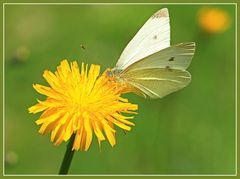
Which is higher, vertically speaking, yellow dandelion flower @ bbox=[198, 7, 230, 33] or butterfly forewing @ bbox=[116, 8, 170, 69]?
yellow dandelion flower @ bbox=[198, 7, 230, 33]

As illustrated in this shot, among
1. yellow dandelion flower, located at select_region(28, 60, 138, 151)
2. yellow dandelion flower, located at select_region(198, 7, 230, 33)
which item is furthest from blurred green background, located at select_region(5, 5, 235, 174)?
yellow dandelion flower, located at select_region(28, 60, 138, 151)

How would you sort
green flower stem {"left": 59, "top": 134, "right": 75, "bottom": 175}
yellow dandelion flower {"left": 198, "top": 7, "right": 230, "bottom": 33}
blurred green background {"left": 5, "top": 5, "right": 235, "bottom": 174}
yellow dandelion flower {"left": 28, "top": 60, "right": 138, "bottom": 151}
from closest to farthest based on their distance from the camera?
green flower stem {"left": 59, "top": 134, "right": 75, "bottom": 175}
yellow dandelion flower {"left": 28, "top": 60, "right": 138, "bottom": 151}
blurred green background {"left": 5, "top": 5, "right": 235, "bottom": 174}
yellow dandelion flower {"left": 198, "top": 7, "right": 230, "bottom": 33}

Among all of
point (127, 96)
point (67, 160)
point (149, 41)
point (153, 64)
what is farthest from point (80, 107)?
point (127, 96)

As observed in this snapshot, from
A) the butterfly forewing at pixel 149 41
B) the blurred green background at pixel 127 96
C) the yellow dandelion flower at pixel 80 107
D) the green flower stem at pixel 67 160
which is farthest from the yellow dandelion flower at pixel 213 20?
the green flower stem at pixel 67 160

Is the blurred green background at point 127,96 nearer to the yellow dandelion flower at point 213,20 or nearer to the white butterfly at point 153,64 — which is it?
the yellow dandelion flower at point 213,20

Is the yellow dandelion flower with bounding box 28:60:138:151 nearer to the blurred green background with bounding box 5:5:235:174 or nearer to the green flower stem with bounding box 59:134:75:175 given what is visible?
the green flower stem with bounding box 59:134:75:175

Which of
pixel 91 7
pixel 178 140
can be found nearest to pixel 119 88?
pixel 178 140
